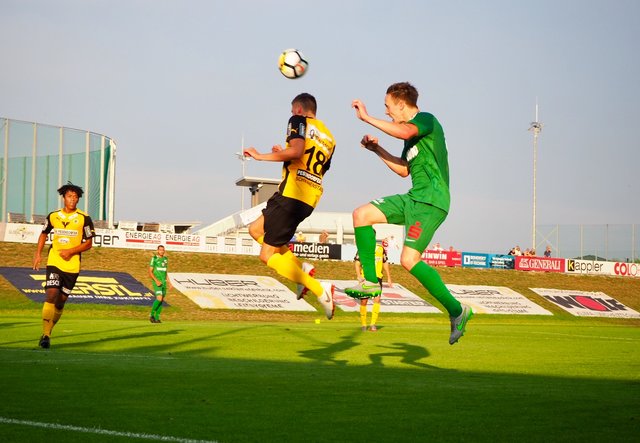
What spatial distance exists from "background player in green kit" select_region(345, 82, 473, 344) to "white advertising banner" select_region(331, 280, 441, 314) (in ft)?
84.9

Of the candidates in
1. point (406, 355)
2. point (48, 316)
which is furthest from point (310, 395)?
point (48, 316)

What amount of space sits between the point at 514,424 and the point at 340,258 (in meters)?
42.9

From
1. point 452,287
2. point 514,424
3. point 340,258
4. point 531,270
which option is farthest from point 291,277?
point 531,270

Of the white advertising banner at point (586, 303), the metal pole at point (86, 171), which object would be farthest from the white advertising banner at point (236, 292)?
the white advertising banner at point (586, 303)

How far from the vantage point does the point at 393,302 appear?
38000mm

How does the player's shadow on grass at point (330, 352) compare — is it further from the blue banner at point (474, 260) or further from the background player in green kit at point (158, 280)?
the blue banner at point (474, 260)

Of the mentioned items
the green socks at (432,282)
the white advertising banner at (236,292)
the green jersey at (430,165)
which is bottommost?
the white advertising banner at (236,292)

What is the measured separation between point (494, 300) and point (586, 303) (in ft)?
21.1

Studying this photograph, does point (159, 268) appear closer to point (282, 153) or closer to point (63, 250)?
point (63, 250)

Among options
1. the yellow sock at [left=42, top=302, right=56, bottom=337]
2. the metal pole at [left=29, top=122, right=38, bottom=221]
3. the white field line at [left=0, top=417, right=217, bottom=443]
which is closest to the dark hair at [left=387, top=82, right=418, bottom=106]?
the white field line at [left=0, top=417, right=217, bottom=443]

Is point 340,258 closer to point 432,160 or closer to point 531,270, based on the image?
point 531,270

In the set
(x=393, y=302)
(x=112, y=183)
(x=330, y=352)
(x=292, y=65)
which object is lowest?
(x=393, y=302)

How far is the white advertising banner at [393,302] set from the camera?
36344 millimetres

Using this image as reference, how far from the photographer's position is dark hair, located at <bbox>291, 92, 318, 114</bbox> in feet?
34.4
